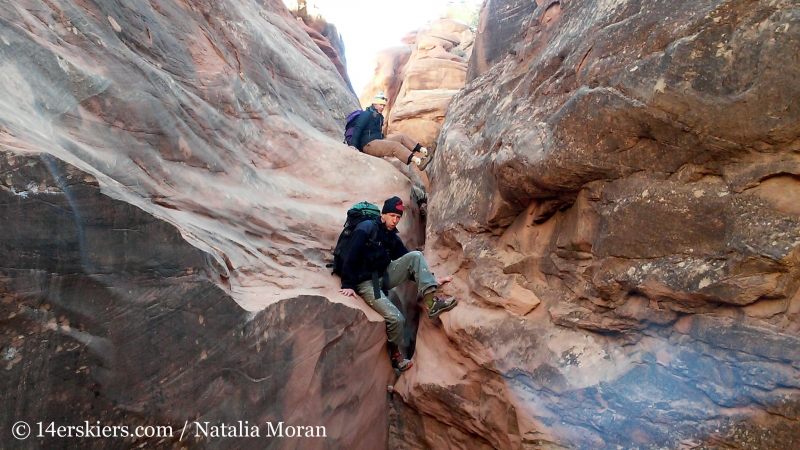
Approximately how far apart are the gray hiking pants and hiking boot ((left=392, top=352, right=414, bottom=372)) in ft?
0.54

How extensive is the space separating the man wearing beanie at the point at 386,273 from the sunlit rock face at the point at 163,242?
0.18 m

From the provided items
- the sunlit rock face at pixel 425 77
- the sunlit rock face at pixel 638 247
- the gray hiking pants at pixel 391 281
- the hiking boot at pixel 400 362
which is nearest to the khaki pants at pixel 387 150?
the gray hiking pants at pixel 391 281

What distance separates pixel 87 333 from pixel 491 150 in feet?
13.5

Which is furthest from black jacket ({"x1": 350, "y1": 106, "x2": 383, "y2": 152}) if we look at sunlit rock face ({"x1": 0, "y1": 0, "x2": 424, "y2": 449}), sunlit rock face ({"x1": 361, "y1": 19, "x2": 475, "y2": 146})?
sunlit rock face ({"x1": 361, "y1": 19, "x2": 475, "y2": 146})

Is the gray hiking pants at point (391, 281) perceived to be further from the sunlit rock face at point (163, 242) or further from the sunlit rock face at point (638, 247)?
the sunlit rock face at point (638, 247)

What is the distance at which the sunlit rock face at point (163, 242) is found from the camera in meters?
3.22

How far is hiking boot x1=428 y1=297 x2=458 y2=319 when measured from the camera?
5.48 meters

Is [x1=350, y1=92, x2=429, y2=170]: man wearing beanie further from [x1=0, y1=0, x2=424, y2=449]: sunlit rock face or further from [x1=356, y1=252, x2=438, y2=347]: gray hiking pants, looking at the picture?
[x1=356, y1=252, x2=438, y2=347]: gray hiking pants

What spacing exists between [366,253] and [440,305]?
3.33 feet

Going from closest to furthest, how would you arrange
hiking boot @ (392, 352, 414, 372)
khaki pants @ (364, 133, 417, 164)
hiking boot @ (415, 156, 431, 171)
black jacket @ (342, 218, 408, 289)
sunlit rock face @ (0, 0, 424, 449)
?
sunlit rock face @ (0, 0, 424, 449) → black jacket @ (342, 218, 408, 289) → hiking boot @ (392, 352, 414, 372) → hiking boot @ (415, 156, 431, 171) → khaki pants @ (364, 133, 417, 164)

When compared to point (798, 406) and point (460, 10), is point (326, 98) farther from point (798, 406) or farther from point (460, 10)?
point (460, 10)

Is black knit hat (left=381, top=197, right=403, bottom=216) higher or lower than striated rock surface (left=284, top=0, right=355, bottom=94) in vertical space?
lower

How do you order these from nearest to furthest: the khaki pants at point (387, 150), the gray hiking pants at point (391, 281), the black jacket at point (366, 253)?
1. the black jacket at point (366, 253)
2. the gray hiking pants at point (391, 281)
3. the khaki pants at point (387, 150)

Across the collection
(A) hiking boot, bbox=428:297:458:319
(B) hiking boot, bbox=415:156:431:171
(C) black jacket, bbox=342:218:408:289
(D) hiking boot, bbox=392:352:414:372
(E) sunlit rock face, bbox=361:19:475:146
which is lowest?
(D) hiking boot, bbox=392:352:414:372
